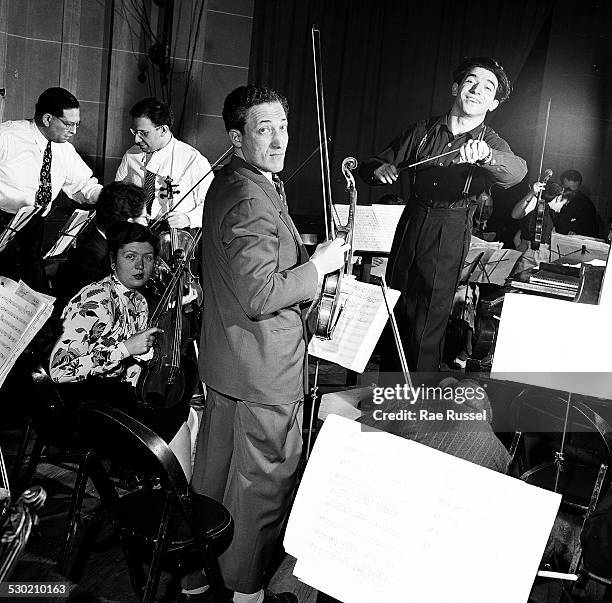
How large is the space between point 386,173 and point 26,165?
2097 mm

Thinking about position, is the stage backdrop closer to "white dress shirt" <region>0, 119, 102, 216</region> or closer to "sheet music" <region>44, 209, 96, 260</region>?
"white dress shirt" <region>0, 119, 102, 216</region>

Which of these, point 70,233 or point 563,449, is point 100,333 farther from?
point 563,449

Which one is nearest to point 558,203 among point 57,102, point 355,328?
point 57,102

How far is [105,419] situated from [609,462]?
4.55 ft

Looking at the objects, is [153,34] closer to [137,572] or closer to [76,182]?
[76,182]

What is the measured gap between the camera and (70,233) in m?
3.93

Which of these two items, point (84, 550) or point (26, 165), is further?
point (26, 165)

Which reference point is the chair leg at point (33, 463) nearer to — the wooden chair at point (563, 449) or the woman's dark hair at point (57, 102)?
the wooden chair at point (563, 449)

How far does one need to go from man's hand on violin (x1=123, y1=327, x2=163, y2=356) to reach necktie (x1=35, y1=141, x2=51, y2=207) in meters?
2.25

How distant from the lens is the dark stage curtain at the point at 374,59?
615 centimetres

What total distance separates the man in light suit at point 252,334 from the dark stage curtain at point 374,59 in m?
4.10

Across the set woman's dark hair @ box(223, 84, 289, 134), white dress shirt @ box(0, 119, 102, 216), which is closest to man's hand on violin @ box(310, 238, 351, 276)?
A: woman's dark hair @ box(223, 84, 289, 134)

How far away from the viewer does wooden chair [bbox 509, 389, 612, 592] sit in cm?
234

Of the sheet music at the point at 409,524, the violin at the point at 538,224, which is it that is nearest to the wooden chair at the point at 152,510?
the sheet music at the point at 409,524
